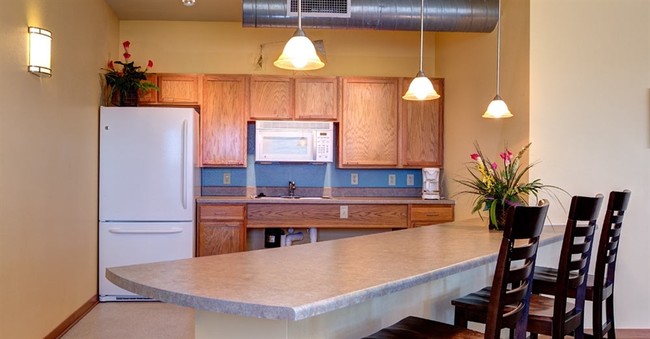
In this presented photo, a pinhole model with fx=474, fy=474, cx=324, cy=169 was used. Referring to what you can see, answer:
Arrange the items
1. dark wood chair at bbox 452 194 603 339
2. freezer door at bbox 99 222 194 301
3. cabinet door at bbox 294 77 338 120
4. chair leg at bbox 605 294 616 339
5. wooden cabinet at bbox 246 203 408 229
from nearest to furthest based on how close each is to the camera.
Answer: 1. dark wood chair at bbox 452 194 603 339
2. chair leg at bbox 605 294 616 339
3. freezer door at bbox 99 222 194 301
4. wooden cabinet at bbox 246 203 408 229
5. cabinet door at bbox 294 77 338 120

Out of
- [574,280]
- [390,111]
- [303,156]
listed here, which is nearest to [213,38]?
[303,156]

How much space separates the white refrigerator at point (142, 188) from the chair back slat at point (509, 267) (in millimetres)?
3249

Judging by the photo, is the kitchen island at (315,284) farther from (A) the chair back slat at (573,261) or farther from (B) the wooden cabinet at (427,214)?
(B) the wooden cabinet at (427,214)

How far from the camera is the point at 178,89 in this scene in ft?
15.5

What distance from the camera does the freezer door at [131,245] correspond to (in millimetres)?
4160

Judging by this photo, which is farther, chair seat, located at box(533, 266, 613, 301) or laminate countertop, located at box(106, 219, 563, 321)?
chair seat, located at box(533, 266, 613, 301)

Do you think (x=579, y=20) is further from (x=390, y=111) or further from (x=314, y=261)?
(x=314, y=261)

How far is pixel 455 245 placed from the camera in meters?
2.17

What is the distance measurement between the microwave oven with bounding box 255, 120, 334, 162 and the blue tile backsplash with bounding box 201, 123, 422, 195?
0.28 meters

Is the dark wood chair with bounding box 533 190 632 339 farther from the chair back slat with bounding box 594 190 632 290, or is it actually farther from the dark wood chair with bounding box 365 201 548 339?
the dark wood chair with bounding box 365 201 548 339

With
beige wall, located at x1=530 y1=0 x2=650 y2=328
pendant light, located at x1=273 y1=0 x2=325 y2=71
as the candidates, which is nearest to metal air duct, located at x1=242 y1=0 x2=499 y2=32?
beige wall, located at x1=530 y1=0 x2=650 y2=328

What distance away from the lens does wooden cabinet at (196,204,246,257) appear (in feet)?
14.5

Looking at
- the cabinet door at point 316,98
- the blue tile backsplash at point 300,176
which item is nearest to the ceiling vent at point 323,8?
the cabinet door at point 316,98

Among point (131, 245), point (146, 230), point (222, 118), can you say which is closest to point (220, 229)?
point (146, 230)
